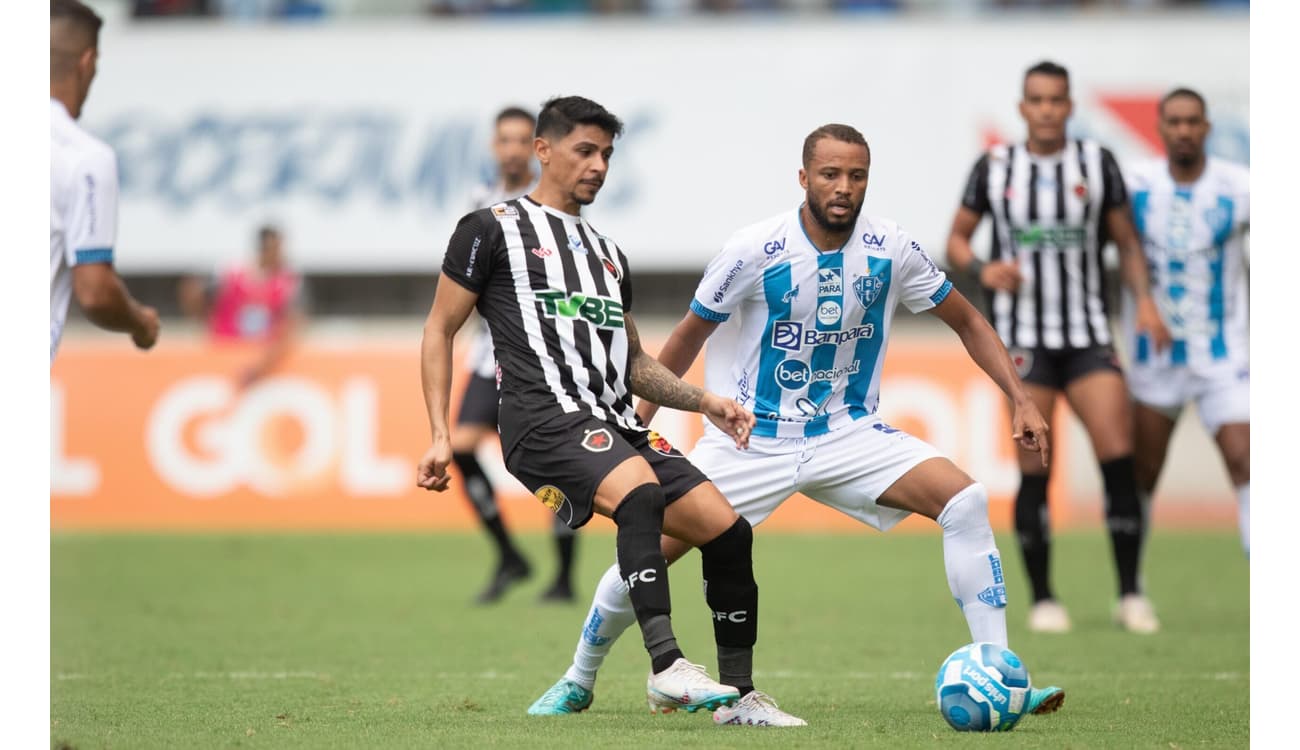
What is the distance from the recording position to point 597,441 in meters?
5.82

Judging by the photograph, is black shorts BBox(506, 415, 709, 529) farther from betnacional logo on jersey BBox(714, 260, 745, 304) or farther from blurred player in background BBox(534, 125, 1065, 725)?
betnacional logo on jersey BBox(714, 260, 745, 304)

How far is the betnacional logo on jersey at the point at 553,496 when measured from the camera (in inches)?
231

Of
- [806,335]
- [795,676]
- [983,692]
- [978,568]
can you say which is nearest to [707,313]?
[806,335]

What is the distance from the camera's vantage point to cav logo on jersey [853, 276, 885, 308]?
20.7 feet

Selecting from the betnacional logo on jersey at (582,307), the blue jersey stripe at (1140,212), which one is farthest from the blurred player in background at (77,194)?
the blue jersey stripe at (1140,212)

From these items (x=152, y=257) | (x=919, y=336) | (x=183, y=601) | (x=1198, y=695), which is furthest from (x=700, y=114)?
(x=1198, y=695)

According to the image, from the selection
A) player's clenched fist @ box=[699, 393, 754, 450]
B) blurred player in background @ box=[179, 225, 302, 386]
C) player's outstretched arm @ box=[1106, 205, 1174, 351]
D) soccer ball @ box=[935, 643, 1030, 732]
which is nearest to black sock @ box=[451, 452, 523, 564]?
player's outstretched arm @ box=[1106, 205, 1174, 351]

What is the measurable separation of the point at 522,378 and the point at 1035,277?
4.08m

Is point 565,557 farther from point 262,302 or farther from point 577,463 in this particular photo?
point 262,302

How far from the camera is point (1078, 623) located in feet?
30.9

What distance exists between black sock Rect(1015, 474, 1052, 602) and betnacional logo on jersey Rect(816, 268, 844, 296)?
10.6ft

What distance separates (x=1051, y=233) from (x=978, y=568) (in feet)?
11.4

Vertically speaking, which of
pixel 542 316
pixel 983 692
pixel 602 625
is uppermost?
pixel 542 316

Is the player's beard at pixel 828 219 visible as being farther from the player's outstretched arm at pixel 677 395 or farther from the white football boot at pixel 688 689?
the white football boot at pixel 688 689
